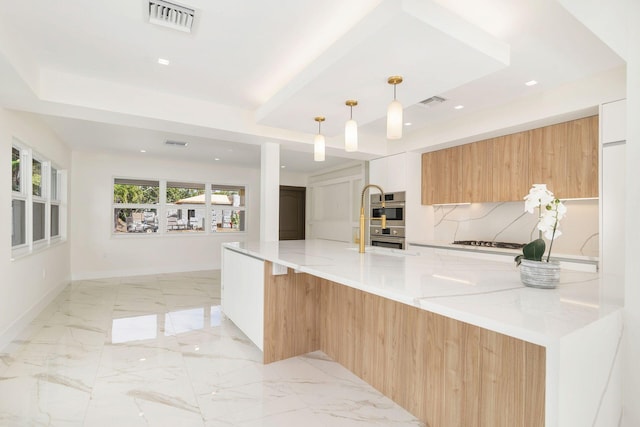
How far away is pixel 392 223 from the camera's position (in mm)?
4941

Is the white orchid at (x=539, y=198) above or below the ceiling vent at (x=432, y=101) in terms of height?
below

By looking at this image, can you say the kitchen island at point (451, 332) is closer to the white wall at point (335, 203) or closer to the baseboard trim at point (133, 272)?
the white wall at point (335, 203)

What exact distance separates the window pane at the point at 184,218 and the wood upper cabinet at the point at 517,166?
4.78 meters

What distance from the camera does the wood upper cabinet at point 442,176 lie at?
14.2 feet

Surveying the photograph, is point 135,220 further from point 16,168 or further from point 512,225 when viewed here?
point 512,225

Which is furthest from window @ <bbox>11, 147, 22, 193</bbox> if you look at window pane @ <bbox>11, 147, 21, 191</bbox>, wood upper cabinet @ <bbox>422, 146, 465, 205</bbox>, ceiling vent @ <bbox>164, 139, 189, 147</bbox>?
wood upper cabinet @ <bbox>422, 146, 465, 205</bbox>

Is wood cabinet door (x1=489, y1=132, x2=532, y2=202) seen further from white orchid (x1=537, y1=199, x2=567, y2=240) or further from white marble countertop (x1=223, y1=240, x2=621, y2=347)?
white orchid (x1=537, y1=199, x2=567, y2=240)

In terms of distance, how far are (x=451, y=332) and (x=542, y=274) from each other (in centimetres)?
56

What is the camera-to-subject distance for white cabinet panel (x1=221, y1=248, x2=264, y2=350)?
8.70 feet

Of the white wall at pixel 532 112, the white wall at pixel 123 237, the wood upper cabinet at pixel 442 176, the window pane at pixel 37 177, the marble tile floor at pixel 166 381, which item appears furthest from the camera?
the white wall at pixel 123 237

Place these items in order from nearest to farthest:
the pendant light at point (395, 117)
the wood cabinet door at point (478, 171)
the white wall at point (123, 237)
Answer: the pendant light at point (395, 117) < the wood cabinet door at point (478, 171) < the white wall at point (123, 237)

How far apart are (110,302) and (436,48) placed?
189 inches


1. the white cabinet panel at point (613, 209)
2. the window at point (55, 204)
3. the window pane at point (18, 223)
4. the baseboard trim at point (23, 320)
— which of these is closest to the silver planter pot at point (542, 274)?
the white cabinet panel at point (613, 209)

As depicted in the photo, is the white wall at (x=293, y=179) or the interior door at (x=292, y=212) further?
the interior door at (x=292, y=212)
